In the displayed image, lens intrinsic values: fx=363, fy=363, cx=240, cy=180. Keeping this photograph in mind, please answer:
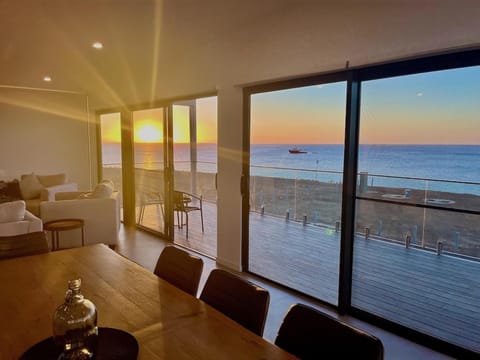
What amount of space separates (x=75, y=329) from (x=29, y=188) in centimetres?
623

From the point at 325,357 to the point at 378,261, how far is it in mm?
1902

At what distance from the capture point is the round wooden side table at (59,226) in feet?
14.2

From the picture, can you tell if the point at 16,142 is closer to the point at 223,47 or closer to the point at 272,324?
the point at 223,47

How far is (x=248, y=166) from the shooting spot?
4.00 meters

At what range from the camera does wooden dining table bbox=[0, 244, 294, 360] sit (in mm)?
1309

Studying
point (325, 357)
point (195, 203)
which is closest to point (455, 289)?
point (325, 357)

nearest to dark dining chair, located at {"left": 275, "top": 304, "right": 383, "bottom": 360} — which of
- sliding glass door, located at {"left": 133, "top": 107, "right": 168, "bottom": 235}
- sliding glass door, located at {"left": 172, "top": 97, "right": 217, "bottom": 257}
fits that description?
sliding glass door, located at {"left": 172, "top": 97, "right": 217, "bottom": 257}

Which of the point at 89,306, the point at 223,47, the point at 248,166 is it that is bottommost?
the point at 89,306

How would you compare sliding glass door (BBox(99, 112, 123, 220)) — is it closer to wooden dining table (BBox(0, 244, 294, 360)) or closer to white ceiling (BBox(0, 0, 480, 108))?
white ceiling (BBox(0, 0, 480, 108))

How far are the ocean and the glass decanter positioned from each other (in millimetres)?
2375

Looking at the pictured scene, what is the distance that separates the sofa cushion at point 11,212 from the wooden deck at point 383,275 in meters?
2.44

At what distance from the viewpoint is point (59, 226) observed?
436 centimetres

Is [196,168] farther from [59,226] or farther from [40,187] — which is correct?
[40,187]

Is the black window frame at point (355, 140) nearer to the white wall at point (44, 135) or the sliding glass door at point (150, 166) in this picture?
the sliding glass door at point (150, 166)
